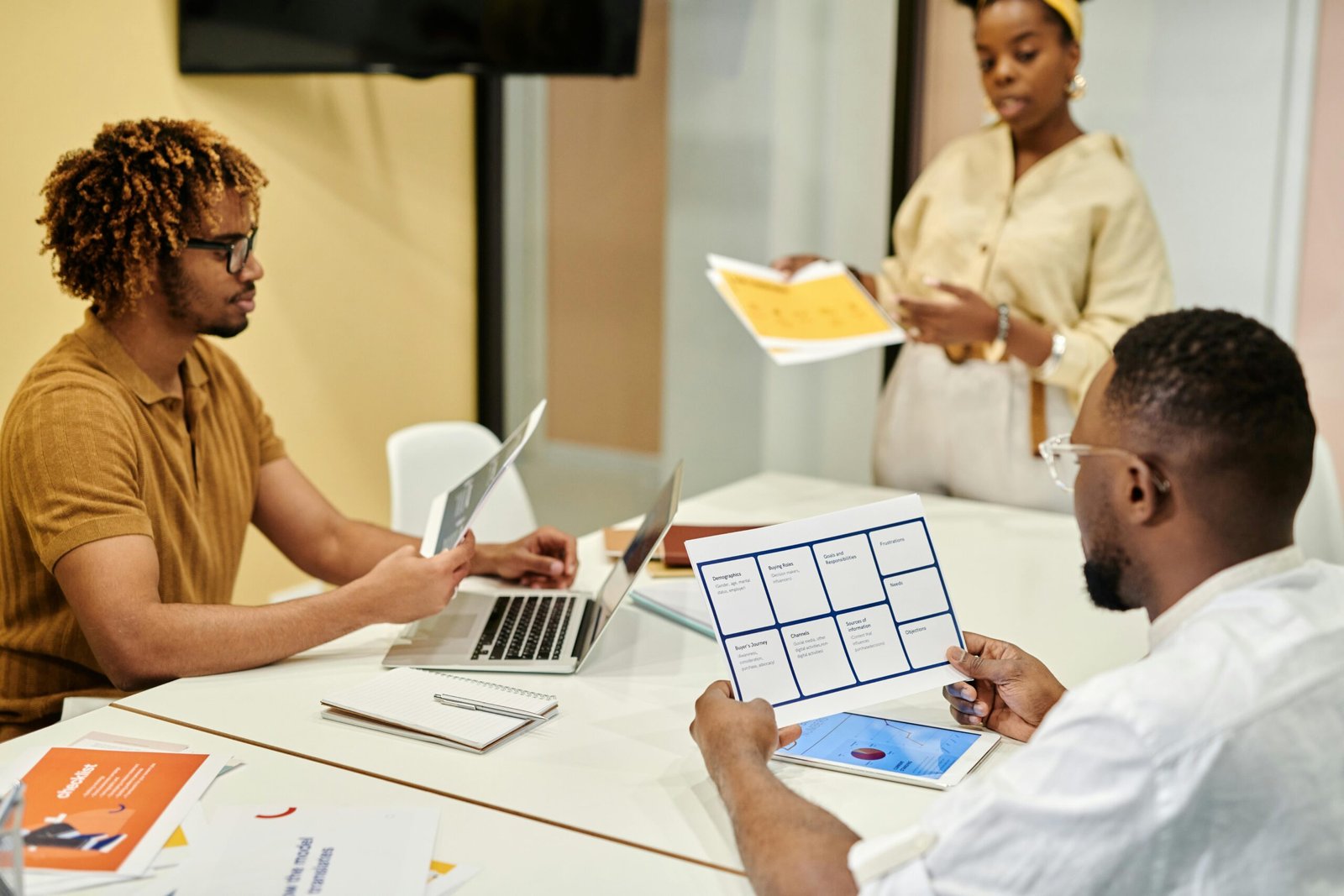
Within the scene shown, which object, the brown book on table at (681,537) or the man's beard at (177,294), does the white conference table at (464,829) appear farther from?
the brown book on table at (681,537)

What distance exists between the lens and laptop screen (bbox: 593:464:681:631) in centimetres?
160

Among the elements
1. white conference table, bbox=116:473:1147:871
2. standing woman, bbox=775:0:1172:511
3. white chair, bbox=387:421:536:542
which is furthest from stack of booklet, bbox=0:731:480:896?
standing woman, bbox=775:0:1172:511

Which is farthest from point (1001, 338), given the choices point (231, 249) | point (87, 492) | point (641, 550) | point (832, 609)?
point (87, 492)

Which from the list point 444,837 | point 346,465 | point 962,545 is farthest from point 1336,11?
point 444,837

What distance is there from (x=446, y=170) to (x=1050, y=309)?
1.90 meters

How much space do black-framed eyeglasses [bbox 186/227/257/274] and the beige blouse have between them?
1535 millimetres

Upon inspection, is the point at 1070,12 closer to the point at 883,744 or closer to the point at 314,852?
the point at 883,744

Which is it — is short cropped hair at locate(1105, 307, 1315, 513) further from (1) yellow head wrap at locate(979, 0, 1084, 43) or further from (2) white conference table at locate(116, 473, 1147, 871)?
(1) yellow head wrap at locate(979, 0, 1084, 43)

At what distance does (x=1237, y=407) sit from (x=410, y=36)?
7.87 ft

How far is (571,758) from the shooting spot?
1.42 m

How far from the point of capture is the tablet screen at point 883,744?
1.40 meters

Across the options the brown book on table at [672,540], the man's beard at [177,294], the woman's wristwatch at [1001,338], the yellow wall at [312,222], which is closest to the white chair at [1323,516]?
the woman's wristwatch at [1001,338]

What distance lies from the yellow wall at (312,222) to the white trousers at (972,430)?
5.01 feet

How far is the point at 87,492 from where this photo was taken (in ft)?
5.36
